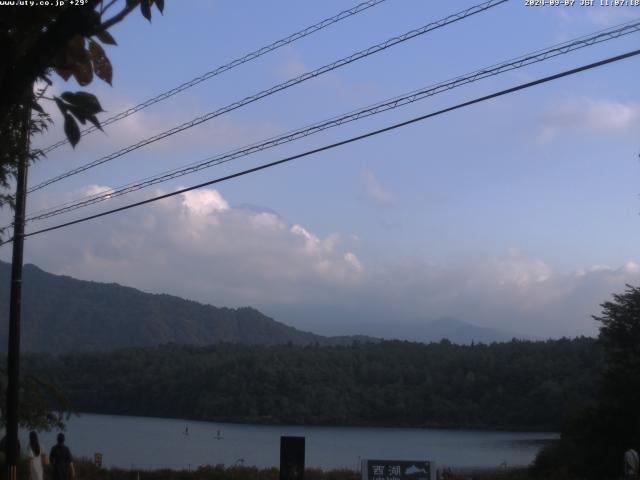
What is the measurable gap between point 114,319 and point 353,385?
90.9 metres

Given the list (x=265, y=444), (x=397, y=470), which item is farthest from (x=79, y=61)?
(x=265, y=444)

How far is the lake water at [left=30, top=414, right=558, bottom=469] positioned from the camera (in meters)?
43.6

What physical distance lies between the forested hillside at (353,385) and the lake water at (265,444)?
2485 mm

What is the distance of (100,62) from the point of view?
16.1 ft

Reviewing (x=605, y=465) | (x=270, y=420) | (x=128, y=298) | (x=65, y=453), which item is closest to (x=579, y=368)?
(x=270, y=420)

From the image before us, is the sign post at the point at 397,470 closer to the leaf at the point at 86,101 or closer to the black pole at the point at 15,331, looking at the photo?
the black pole at the point at 15,331

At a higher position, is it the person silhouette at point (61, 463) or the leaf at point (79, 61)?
the leaf at point (79, 61)

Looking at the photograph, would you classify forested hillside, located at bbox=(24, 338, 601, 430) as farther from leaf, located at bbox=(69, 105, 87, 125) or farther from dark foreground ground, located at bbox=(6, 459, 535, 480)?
leaf, located at bbox=(69, 105, 87, 125)

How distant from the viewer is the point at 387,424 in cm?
7869

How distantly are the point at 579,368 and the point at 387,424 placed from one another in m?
17.8

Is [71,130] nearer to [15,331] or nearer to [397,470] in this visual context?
[397,470]

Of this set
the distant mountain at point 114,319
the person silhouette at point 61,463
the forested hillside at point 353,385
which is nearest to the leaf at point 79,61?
the person silhouette at point 61,463

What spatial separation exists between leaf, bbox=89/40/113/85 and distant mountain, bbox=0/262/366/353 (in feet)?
440

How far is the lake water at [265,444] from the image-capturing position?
43.6 meters
